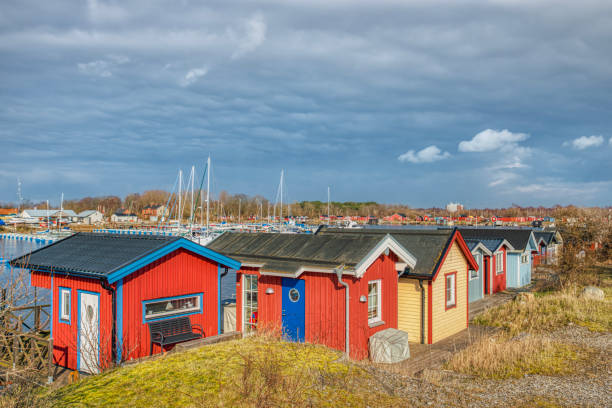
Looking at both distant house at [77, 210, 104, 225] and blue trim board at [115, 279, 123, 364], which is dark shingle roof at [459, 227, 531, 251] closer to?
blue trim board at [115, 279, 123, 364]

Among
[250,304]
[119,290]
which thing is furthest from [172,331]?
[250,304]

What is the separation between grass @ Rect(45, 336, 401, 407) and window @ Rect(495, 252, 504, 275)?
19546 millimetres

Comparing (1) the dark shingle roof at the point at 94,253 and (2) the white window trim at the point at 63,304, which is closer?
(1) the dark shingle roof at the point at 94,253

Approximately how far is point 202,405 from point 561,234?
43.3 m

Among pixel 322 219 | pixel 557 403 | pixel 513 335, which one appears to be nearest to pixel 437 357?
pixel 513 335

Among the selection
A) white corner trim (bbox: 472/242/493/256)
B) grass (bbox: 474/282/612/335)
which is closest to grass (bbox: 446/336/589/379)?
grass (bbox: 474/282/612/335)

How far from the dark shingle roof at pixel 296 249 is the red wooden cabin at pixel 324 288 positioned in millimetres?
29

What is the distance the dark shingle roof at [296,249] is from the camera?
12375mm

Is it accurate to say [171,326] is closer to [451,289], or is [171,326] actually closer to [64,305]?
[64,305]

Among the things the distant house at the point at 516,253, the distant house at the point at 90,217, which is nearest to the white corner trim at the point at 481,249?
the distant house at the point at 516,253

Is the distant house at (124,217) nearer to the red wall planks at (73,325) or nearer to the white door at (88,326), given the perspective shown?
the red wall planks at (73,325)

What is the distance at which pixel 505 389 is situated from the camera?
9000mm

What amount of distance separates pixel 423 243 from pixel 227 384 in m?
9.77

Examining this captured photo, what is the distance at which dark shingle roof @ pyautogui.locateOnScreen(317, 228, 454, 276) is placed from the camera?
1455 centimetres
